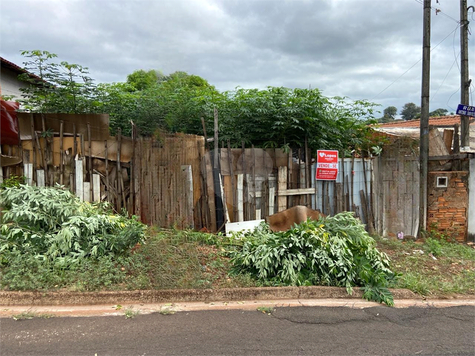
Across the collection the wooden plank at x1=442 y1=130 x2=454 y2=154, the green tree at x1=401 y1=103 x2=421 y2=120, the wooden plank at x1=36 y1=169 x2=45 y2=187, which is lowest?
the wooden plank at x1=36 y1=169 x2=45 y2=187

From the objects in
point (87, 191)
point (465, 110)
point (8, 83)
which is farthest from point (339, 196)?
point (8, 83)

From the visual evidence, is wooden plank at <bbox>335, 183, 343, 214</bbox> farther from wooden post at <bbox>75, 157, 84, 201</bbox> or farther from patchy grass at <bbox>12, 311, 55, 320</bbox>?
patchy grass at <bbox>12, 311, 55, 320</bbox>

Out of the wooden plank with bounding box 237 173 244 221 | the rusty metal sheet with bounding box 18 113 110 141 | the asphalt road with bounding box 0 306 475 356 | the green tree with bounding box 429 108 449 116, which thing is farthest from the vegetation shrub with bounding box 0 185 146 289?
the green tree with bounding box 429 108 449 116

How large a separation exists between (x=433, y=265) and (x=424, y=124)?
3273mm

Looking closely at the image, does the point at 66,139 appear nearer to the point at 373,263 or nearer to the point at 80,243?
the point at 80,243

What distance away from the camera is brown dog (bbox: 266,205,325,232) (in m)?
6.82

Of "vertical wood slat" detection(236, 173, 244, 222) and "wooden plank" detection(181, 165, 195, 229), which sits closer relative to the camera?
"wooden plank" detection(181, 165, 195, 229)

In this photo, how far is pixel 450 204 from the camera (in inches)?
321

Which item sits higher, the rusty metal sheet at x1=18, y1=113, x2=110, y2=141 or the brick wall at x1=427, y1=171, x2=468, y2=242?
the rusty metal sheet at x1=18, y1=113, x2=110, y2=141

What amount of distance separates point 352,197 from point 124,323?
221 inches

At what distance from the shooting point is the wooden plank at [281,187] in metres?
7.24

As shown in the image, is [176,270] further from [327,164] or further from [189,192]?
[327,164]

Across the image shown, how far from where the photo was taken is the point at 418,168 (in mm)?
8023

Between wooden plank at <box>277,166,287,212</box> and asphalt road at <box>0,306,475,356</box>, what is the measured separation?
305cm
